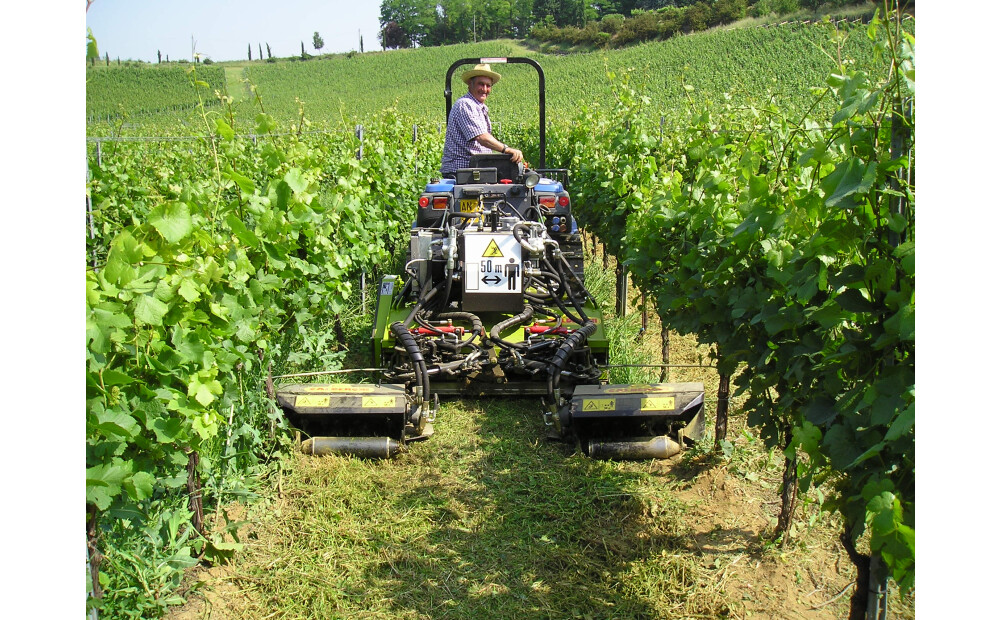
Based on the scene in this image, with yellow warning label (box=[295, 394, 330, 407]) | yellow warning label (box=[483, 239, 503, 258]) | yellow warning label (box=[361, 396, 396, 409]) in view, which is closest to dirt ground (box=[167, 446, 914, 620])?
yellow warning label (box=[295, 394, 330, 407])

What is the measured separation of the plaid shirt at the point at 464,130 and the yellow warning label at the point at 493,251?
2296mm

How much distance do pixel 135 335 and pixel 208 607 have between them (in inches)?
53.2

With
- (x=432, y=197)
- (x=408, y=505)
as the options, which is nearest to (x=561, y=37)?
(x=432, y=197)

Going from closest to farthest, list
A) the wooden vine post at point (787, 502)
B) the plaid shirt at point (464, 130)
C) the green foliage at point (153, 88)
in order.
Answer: the wooden vine post at point (787, 502) < the plaid shirt at point (464, 130) < the green foliage at point (153, 88)

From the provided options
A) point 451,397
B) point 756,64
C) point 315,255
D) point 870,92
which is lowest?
point 451,397

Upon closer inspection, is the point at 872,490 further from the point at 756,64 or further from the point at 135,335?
the point at 756,64

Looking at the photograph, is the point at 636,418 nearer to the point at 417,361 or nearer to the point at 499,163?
the point at 417,361

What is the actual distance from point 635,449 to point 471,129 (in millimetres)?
4140

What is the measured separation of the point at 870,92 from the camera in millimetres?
2045

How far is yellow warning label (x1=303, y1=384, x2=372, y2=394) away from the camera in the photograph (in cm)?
446

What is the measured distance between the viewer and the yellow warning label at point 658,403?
4262 mm

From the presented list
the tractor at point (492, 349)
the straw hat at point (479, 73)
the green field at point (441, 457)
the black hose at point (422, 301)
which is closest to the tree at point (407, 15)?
the straw hat at point (479, 73)

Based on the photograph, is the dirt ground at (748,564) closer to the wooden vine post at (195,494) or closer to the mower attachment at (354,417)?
the wooden vine post at (195,494)

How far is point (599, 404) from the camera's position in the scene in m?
4.31
